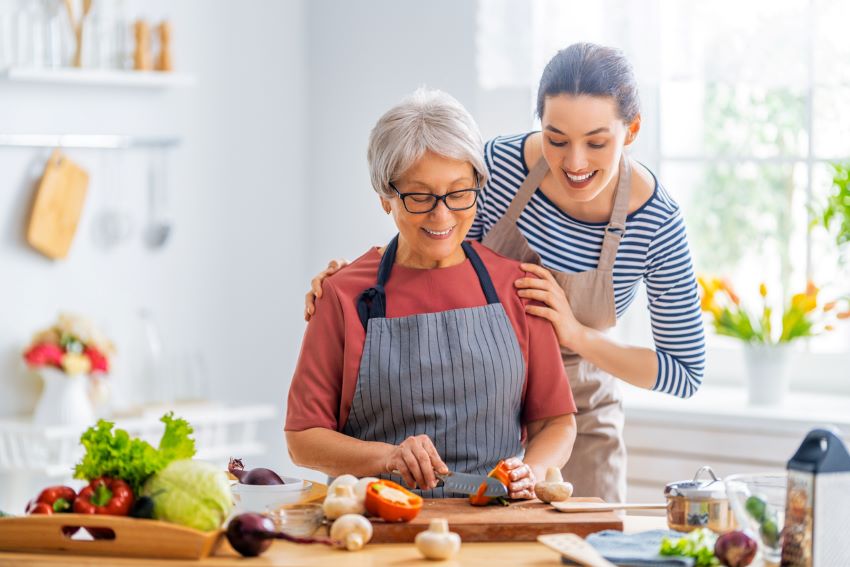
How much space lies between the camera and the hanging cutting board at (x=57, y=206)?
3.40m

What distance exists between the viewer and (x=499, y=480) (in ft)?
6.09

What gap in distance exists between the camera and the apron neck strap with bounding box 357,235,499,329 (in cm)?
209

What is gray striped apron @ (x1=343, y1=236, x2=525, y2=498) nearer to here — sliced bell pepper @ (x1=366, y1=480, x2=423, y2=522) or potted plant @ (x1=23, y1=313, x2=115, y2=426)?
sliced bell pepper @ (x1=366, y1=480, x2=423, y2=522)

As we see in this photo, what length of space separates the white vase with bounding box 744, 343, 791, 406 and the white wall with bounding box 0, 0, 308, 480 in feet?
5.19

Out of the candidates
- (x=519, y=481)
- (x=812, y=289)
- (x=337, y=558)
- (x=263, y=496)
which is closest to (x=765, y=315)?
(x=812, y=289)

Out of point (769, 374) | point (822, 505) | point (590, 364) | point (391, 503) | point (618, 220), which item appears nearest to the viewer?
point (822, 505)

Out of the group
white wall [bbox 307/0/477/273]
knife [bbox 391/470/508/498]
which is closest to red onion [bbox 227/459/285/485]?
knife [bbox 391/470/508/498]

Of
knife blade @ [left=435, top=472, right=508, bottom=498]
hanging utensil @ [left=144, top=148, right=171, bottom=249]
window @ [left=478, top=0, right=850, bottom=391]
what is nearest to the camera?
knife blade @ [left=435, top=472, right=508, bottom=498]

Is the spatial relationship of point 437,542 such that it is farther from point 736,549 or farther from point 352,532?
point 736,549

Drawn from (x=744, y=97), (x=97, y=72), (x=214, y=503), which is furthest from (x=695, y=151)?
(x=214, y=503)

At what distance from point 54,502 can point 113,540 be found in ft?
0.41

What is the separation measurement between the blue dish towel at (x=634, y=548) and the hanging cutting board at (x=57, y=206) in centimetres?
221

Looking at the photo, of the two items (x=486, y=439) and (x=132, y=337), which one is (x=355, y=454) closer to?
(x=486, y=439)

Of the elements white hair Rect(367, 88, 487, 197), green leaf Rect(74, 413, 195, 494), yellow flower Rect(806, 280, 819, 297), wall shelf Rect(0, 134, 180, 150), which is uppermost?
wall shelf Rect(0, 134, 180, 150)
